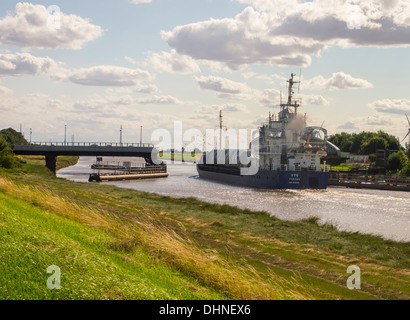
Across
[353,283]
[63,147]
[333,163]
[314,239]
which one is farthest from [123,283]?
[333,163]

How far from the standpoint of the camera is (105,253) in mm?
9680

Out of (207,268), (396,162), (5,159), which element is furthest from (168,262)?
(396,162)

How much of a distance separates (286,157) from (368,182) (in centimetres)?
1547

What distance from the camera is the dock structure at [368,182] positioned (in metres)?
68.7

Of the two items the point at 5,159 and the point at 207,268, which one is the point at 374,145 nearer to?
the point at 5,159

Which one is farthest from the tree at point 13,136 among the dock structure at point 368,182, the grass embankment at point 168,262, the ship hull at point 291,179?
the grass embankment at point 168,262

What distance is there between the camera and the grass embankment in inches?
285

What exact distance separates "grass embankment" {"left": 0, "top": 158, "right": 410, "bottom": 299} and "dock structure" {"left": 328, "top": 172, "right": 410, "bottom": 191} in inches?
2078

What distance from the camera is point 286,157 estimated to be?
7125 cm

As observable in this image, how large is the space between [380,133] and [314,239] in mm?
131749

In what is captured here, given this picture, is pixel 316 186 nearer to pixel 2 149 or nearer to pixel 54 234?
pixel 2 149

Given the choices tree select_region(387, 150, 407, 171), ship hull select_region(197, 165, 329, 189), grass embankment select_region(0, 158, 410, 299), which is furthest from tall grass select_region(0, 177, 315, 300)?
tree select_region(387, 150, 407, 171)

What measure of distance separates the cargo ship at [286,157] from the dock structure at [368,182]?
5.62 m

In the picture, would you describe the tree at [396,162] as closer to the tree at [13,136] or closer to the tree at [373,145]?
the tree at [373,145]
